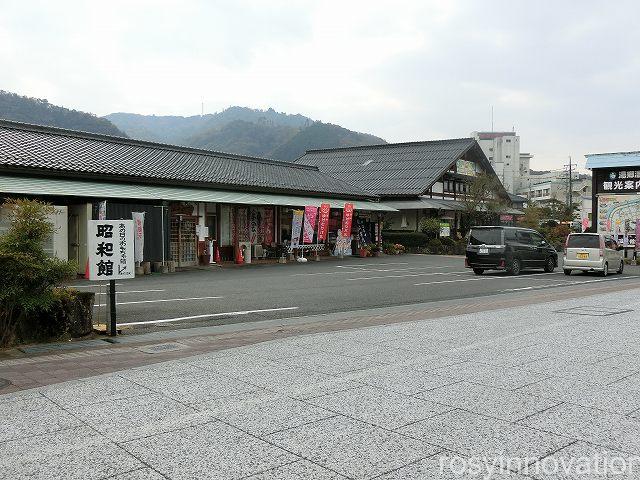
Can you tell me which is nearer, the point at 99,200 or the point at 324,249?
the point at 99,200

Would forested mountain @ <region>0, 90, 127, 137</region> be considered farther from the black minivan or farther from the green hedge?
the black minivan

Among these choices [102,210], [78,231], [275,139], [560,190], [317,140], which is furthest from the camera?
[560,190]

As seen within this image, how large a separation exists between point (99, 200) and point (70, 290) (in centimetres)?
1210

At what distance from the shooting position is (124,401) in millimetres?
4812

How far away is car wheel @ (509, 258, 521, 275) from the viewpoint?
803 inches

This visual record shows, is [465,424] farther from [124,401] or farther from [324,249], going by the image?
[324,249]

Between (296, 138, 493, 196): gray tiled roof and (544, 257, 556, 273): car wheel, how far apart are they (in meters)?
17.8

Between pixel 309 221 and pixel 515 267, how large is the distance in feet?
34.1

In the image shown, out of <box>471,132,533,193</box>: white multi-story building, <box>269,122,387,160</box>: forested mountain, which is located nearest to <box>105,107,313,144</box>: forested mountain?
<box>269,122,387,160</box>: forested mountain

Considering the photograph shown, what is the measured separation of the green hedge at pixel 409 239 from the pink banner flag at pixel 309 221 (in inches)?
501

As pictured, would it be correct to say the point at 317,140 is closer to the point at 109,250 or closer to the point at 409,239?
the point at 409,239

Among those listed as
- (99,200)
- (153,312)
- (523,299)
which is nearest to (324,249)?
(99,200)

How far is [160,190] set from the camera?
70.1 feet

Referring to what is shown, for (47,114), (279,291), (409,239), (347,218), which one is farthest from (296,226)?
(47,114)
